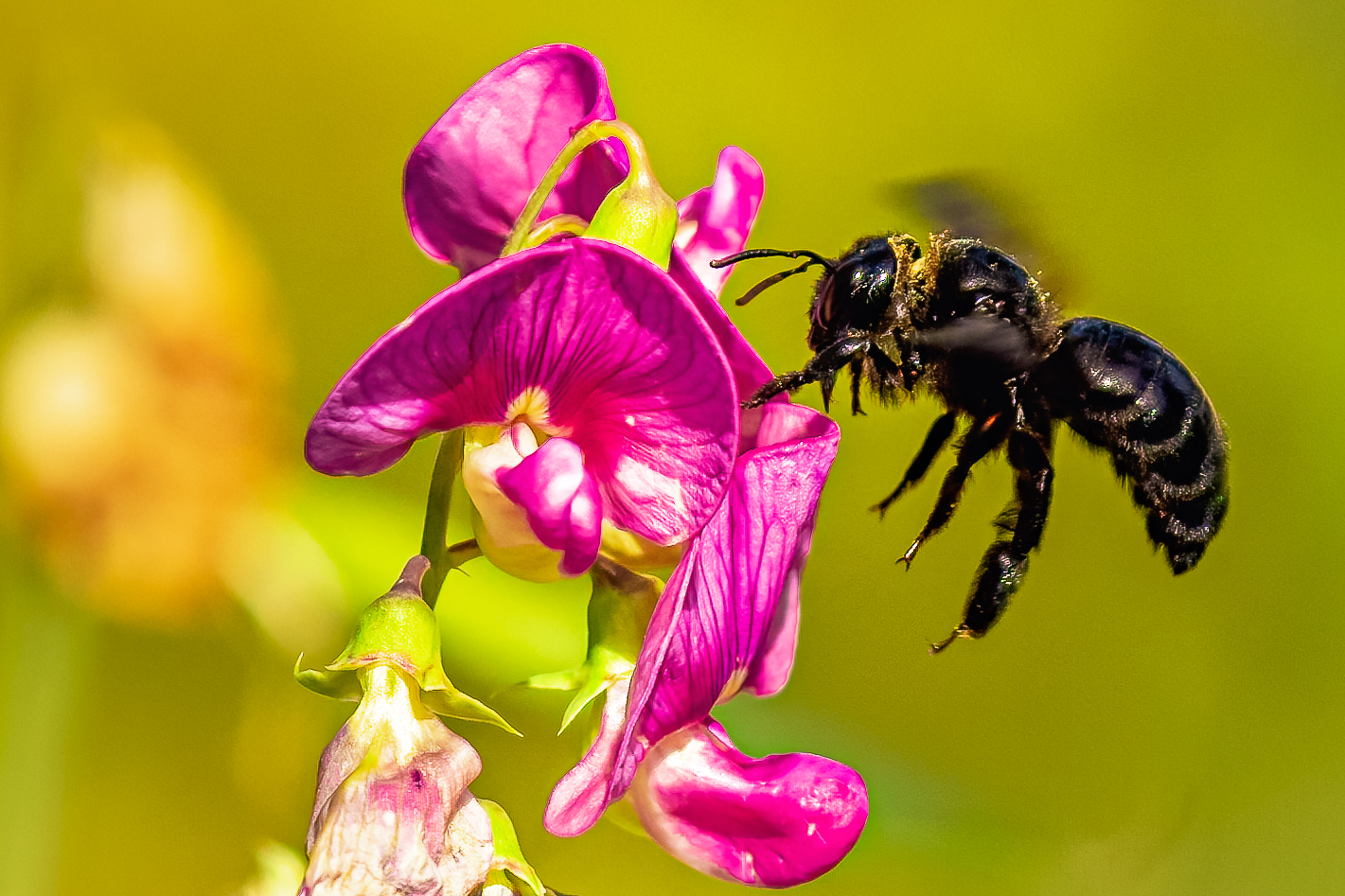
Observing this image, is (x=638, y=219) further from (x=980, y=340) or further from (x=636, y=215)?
(x=980, y=340)

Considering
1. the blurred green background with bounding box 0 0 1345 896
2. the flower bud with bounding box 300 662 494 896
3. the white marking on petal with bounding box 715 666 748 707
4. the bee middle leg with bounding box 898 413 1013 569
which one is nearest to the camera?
the flower bud with bounding box 300 662 494 896

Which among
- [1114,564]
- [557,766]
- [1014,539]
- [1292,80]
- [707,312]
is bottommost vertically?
[557,766]

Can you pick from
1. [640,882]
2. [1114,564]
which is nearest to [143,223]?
[640,882]

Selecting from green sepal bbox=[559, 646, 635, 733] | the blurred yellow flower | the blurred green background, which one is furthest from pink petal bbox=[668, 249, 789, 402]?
the blurred yellow flower

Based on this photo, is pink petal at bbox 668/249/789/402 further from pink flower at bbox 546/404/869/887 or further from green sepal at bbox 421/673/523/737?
green sepal at bbox 421/673/523/737

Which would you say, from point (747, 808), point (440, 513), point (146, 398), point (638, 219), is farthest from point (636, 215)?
point (146, 398)

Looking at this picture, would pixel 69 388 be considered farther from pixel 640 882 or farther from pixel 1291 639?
pixel 1291 639

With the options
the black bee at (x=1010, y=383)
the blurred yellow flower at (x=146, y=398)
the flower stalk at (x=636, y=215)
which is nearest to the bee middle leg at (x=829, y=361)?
the black bee at (x=1010, y=383)

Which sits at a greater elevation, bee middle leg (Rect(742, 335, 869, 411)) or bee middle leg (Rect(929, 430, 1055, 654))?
bee middle leg (Rect(742, 335, 869, 411))
